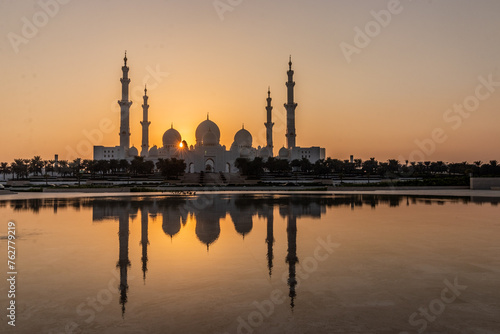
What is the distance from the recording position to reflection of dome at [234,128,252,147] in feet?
297

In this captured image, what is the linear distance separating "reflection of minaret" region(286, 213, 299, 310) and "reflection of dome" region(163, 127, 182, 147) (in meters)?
81.6

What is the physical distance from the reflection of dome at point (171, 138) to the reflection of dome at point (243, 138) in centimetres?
1342

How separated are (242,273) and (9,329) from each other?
12.5ft

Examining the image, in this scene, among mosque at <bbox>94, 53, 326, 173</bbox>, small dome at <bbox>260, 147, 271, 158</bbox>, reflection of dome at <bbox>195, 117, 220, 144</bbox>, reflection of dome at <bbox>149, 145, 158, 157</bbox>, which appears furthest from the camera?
small dome at <bbox>260, 147, 271, 158</bbox>

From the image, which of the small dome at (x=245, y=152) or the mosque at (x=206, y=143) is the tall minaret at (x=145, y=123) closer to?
the mosque at (x=206, y=143)

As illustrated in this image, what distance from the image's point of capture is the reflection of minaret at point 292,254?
6.73m

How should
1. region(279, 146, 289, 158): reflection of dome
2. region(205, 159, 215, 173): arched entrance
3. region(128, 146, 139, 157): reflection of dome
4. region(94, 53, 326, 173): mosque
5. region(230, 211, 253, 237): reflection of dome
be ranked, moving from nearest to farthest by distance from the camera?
region(230, 211, 253, 237): reflection of dome → region(94, 53, 326, 173): mosque → region(205, 159, 215, 173): arched entrance → region(128, 146, 139, 157): reflection of dome → region(279, 146, 289, 158): reflection of dome

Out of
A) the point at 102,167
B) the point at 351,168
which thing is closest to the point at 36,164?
the point at 102,167

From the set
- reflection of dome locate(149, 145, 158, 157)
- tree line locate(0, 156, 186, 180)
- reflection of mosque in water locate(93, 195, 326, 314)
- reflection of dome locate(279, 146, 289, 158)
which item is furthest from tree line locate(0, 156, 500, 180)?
reflection of mosque in water locate(93, 195, 326, 314)

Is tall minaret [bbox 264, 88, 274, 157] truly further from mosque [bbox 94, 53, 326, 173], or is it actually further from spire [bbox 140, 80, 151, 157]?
spire [bbox 140, 80, 151, 157]

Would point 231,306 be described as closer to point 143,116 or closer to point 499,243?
point 499,243

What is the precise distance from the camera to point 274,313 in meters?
5.63

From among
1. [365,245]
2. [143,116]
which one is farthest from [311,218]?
[143,116]

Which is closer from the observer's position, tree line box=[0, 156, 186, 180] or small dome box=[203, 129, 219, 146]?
tree line box=[0, 156, 186, 180]
